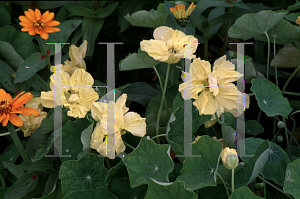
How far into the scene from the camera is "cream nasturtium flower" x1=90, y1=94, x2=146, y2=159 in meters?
0.50

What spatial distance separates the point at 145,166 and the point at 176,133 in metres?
0.09

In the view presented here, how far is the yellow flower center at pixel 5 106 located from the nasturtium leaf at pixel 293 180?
0.50m

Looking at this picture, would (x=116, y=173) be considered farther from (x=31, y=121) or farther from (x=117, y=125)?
(x=31, y=121)

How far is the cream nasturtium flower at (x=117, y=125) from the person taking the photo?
19.8 inches

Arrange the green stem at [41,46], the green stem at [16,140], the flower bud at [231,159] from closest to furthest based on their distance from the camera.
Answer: the flower bud at [231,159] < the green stem at [16,140] < the green stem at [41,46]

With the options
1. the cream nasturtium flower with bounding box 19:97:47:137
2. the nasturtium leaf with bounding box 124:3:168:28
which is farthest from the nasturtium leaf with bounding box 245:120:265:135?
the cream nasturtium flower with bounding box 19:97:47:137

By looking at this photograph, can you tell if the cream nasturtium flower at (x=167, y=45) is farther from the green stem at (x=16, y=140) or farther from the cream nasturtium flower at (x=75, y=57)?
the green stem at (x=16, y=140)

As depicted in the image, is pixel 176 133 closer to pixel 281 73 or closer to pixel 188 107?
pixel 188 107

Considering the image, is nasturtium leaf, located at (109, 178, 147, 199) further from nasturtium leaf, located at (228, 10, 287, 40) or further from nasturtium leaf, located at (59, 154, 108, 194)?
nasturtium leaf, located at (228, 10, 287, 40)

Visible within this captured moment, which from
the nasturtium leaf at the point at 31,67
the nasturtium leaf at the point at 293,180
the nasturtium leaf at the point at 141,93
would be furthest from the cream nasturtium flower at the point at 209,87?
the nasturtium leaf at the point at 31,67

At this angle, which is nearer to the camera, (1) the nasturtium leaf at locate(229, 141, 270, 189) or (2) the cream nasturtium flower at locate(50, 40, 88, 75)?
(1) the nasturtium leaf at locate(229, 141, 270, 189)

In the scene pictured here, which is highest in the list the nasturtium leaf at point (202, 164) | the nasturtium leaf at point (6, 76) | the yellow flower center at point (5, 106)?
the nasturtium leaf at point (6, 76)

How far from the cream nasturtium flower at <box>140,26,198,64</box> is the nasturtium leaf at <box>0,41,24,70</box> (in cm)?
41

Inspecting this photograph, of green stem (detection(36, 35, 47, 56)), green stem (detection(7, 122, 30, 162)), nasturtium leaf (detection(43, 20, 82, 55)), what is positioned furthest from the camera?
nasturtium leaf (detection(43, 20, 82, 55))
